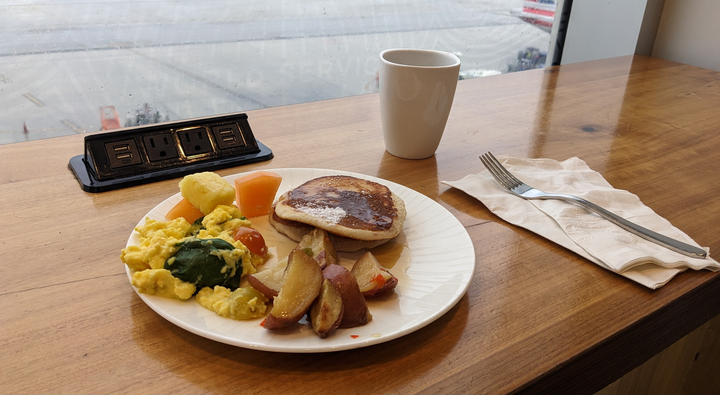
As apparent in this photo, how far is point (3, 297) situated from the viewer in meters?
0.65

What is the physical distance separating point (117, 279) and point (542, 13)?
2.78 metres

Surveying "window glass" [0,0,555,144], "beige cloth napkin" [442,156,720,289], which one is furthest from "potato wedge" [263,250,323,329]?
"window glass" [0,0,555,144]

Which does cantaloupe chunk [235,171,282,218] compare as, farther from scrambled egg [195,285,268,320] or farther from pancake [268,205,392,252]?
scrambled egg [195,285,268,320]

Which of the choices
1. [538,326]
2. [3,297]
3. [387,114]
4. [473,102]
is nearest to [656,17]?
[473,102]

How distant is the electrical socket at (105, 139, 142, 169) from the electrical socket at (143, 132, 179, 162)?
2 cm

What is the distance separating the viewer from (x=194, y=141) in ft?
3.51

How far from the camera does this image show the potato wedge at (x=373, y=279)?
640 mm

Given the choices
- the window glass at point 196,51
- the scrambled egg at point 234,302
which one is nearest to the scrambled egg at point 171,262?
the scrambled egg at point 234,302

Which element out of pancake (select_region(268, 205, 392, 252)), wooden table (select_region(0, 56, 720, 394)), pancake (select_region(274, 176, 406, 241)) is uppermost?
pancake (select_region(274, 176, 406, 241))

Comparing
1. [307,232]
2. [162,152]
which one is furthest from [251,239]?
[162,152]

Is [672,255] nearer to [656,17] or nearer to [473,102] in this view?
[473,102]

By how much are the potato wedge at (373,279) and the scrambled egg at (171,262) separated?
0.42ft

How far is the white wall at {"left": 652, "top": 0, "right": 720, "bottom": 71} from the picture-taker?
223 centimetres

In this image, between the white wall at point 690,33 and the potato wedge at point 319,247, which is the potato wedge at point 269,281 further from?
the white wall at point 690,33
